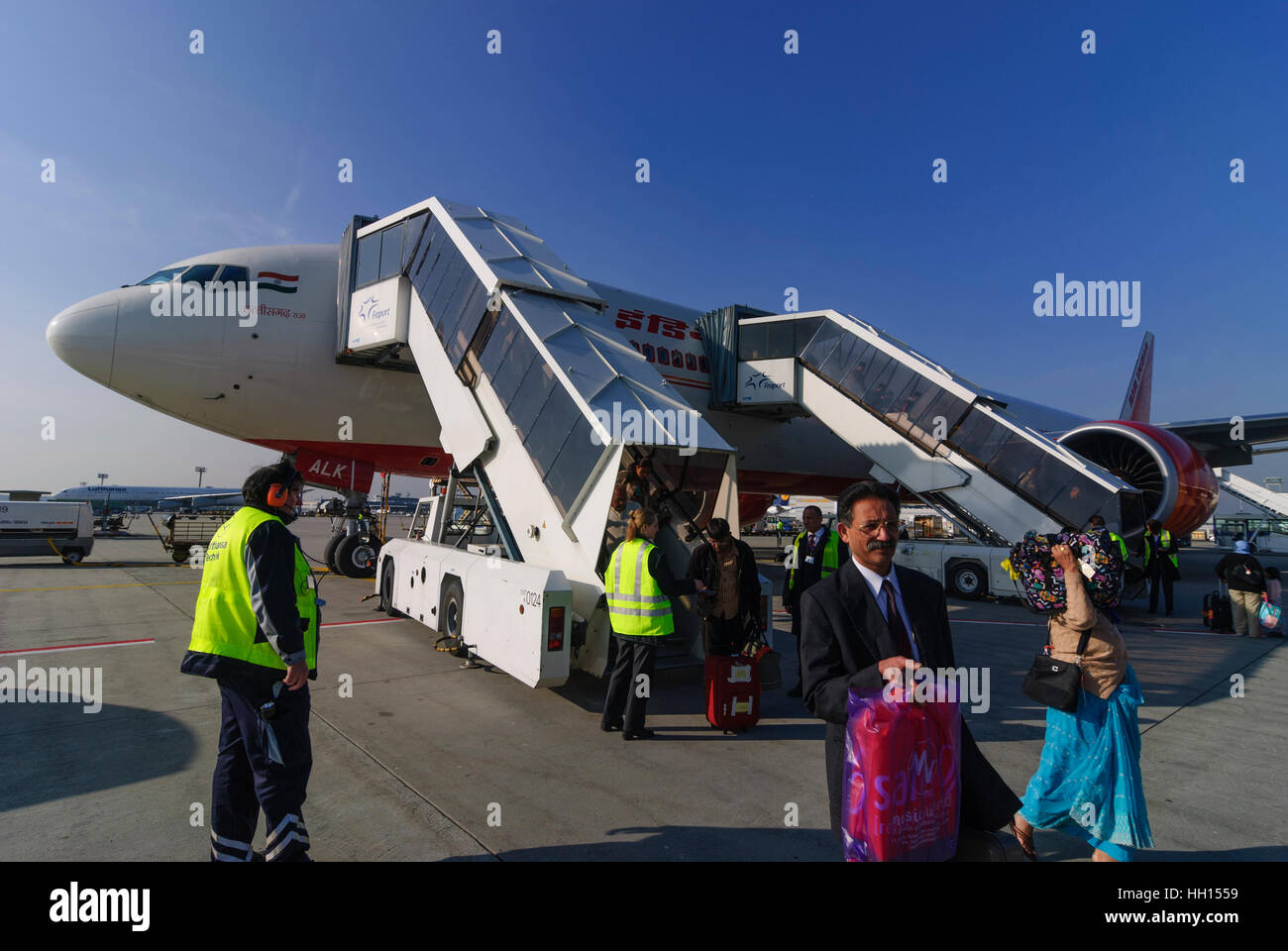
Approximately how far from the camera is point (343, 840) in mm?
3154

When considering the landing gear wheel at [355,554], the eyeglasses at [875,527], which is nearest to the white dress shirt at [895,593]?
the eyeglasses at [875,527]

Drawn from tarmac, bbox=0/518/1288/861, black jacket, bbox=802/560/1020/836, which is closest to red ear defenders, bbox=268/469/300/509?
tarmac, bbox=0/518/1288/861

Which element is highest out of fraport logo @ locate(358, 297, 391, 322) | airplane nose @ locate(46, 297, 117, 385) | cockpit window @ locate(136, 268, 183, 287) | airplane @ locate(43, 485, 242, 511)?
cockpit window @ locate(136, 268, 183, 287)

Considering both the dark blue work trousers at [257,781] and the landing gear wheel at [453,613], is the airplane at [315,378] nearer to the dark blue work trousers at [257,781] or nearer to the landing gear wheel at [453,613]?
the landing gear wheel at [453,613]

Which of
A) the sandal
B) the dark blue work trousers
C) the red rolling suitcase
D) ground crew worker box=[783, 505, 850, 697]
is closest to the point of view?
the dark blue work trousers

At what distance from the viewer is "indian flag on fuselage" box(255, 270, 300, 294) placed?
11010mm

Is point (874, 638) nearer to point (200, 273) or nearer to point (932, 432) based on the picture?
point (932, 432)

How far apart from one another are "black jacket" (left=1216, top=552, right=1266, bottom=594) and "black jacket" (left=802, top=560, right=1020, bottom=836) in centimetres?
1043

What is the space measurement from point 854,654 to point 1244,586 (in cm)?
1088

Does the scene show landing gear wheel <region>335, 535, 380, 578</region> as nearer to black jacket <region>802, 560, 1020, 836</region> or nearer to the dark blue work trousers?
the dark blue work trousers

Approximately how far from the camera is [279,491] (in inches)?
123
